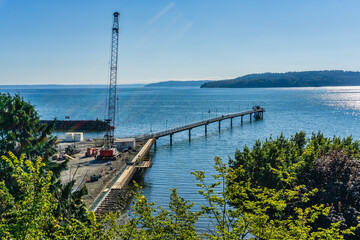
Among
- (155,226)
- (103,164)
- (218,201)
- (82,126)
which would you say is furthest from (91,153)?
(82,126)

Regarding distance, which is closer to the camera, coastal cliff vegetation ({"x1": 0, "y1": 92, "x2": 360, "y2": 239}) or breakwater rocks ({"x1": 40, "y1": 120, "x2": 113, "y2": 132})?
coastal cliff vegetation ({"x1": 0, "y1": 92, "x2": 360, "y2": 239})

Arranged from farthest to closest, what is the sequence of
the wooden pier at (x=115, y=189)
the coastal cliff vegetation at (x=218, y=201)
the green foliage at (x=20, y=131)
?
1. the wooden pier at (x=115, y=189)
2. the green foliage at (x=20, y=131)
3. the coastal cliff vegetation at (x=218, y=201)

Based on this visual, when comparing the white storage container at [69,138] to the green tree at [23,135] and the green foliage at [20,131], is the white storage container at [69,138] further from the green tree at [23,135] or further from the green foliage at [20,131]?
the green foliage at [20,131]

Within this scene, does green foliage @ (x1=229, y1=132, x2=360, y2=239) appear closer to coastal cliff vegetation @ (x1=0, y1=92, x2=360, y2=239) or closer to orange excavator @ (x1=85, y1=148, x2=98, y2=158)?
coastal cliff vegetation @ (x1=0, y1=92, x2=360, y2=239)

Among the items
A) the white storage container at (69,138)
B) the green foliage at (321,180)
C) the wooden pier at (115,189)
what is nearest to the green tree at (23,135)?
the wooden pier at (115,189)

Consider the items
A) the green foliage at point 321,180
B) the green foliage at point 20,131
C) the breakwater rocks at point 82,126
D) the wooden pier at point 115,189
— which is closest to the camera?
the green foliage at point 321,180

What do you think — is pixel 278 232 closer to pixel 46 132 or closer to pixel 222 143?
pixel 46 132

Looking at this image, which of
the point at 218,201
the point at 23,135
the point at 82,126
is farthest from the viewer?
the point at 82,126

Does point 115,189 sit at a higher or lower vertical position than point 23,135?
A: lower

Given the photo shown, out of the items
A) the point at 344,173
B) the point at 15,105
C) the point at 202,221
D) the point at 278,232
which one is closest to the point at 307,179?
the point at 344,173

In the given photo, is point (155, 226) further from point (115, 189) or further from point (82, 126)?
point (82, 126)

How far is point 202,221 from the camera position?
109 feet

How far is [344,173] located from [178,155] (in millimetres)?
42135

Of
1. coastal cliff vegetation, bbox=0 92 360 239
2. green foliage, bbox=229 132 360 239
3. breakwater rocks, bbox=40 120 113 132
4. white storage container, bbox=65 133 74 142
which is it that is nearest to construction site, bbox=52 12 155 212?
white storage container, bbox=65 133 74 142
